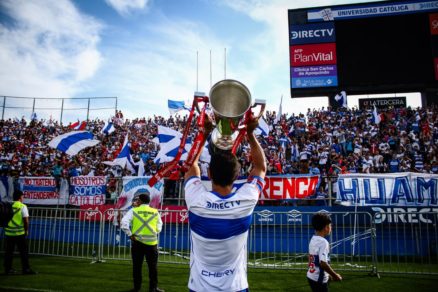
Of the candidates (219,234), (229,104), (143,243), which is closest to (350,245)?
(143,243)

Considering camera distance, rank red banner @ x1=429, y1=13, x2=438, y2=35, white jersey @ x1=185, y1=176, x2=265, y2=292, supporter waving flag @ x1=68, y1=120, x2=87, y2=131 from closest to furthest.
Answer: white jersey @ x1=185, y1=176, x2=265, y2=292, supporter waving flag @ x1=68, y1=120, x2=87, y2=131, red banner @ x1=429, y1=13, x2=438, y2=35

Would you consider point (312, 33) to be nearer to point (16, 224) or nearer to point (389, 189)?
point (389, 189)

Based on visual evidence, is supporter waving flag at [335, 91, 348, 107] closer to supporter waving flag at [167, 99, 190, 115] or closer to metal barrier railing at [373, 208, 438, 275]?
supporter waving flag at [167, 99, 190, 115]

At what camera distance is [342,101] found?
23000mm

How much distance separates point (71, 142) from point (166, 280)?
1095 centimetres

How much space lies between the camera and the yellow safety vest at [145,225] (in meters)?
7.17

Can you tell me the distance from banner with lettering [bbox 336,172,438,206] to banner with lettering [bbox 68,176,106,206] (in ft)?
32.5

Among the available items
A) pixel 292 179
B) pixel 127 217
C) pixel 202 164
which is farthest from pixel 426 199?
pixel 127 217

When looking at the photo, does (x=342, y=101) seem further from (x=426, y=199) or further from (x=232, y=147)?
(x=232, y=147)

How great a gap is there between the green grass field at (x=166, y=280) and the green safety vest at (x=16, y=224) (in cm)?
107

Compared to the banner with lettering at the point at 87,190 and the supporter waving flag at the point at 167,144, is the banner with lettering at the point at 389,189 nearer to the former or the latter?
the supporter waving flag at the point at 167,144

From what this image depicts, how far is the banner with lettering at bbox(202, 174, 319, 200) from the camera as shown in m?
12.9

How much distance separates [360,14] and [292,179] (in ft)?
51.8

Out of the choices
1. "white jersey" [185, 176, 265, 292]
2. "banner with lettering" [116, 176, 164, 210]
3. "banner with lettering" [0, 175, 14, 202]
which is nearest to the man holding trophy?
"white jersey" [185, 176, 265, 292]
